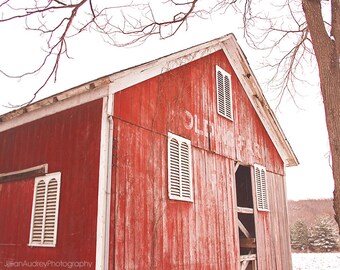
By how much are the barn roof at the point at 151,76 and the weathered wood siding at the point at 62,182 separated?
0.63ft

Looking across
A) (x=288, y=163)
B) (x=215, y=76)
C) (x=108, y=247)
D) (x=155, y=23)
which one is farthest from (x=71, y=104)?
(x=288, y=163)

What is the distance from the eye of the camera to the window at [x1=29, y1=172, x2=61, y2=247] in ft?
22.6

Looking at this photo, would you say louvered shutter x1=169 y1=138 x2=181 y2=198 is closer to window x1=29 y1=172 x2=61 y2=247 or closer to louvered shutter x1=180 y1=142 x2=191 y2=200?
louvered shutter x1=180 y1=142 x2=191 y2=200

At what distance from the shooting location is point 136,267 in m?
6.66

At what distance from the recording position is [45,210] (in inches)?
280

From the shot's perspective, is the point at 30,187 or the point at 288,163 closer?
the point at 30,187

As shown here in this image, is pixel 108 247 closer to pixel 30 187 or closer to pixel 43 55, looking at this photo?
pixel 30 187

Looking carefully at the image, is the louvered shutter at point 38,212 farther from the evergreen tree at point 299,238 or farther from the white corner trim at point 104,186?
the evergreen tree at point 299,238

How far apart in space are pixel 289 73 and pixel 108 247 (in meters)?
5.31

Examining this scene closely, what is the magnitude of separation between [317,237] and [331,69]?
4310 cm

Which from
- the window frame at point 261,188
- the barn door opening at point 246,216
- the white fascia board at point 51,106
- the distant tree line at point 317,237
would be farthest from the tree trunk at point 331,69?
the distant tree line at point 317,237

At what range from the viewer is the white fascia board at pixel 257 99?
37.9 ft

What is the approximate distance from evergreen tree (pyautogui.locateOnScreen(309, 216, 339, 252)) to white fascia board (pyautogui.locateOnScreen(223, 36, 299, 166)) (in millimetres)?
Answer: 33072

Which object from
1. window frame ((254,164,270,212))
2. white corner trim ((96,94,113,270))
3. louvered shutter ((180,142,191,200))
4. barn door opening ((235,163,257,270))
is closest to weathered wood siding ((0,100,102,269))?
white corner trim ((96,94,113,270))
